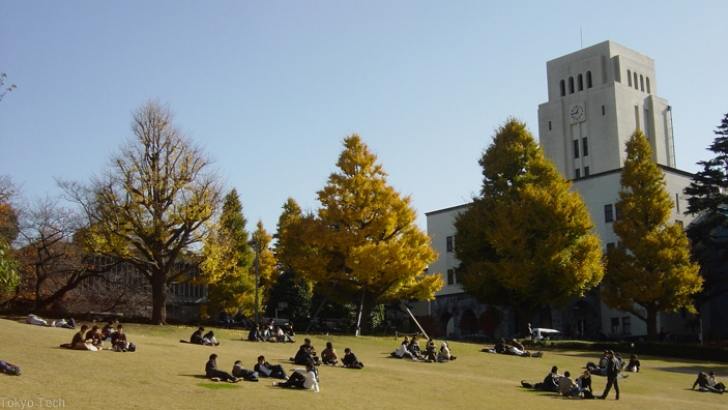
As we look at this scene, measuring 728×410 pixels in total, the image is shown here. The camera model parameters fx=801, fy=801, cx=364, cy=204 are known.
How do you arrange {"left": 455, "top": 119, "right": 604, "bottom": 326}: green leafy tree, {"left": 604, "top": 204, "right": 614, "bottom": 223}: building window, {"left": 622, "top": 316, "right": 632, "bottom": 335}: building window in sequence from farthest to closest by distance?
{"left": 604, "top": 204, "right": 614, "bottom": 223}: building window, {"left": 622, "top": 316, "right": 632, "bottom": 335}: building window, {"left": 455, "top": 119, "right": 604, "bottom": 326}: green leafy tree

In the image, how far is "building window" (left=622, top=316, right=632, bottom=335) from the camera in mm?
59062

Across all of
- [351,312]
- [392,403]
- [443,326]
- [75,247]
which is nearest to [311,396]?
[392,403]

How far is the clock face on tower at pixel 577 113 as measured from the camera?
82.3m

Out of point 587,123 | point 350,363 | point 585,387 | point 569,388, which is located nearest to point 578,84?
point 587,123

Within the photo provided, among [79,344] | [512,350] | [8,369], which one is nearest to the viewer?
[8,369]

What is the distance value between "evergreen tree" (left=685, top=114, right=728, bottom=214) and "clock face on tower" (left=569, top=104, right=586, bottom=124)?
27418 mm

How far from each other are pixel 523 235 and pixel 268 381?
27.8 metres

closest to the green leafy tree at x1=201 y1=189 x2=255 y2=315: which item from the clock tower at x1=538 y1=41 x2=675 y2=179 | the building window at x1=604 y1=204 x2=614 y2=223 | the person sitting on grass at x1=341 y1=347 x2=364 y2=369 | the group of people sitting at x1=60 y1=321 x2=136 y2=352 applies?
the building window at x1=604 y1=204 x2=614 y2=223

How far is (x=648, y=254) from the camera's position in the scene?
48438 millimetres

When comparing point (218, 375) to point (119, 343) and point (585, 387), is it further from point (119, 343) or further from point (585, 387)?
point (585, 387)

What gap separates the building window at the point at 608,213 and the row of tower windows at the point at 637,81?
26709 millimetres

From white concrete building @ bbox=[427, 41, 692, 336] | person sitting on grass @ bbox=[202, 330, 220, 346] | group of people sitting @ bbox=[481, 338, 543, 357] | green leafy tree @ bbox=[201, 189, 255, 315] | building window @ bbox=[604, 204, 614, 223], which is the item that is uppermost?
white concrete building @ bbox=[427, 41, 692, 336]

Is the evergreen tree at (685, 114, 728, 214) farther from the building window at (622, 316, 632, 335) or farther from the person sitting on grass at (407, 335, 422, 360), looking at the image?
the person sitting on grass at (407, 335, 422, 360)

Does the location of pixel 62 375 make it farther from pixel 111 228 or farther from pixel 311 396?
pixel 111 228
